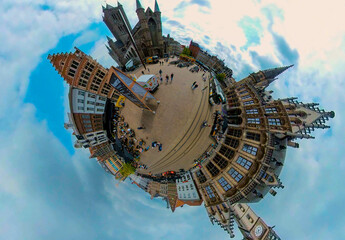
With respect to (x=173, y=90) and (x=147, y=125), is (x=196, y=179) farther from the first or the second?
(x=173, y=90)

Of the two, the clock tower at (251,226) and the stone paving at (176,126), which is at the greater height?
the stone paving at (176,126)

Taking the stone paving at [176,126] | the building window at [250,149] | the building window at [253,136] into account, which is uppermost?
the stone paving at [176,126]

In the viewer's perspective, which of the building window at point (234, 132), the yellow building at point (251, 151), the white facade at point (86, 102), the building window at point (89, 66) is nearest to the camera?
the yellow building at point (251, 151)

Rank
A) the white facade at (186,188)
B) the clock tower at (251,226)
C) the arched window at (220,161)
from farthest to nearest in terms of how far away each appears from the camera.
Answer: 1. the white facade at (186,188)
2. the arched window at (220,161)
3. the clock tower at (251,226)

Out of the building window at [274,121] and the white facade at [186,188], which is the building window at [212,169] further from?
the building window at [274,121]

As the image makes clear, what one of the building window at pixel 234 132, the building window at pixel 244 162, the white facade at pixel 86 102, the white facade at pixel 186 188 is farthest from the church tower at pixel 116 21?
the building window at pixel 244 162

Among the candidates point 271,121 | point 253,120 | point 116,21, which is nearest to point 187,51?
point 116,21

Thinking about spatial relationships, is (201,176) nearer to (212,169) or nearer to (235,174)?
(212,169)
